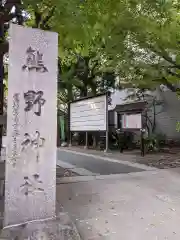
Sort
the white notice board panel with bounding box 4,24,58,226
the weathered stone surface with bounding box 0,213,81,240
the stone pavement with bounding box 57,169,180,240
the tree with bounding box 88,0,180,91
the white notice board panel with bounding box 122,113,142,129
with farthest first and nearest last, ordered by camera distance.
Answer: the white notice board panel with bounding box 122,113,142,129
the tree with bounding box 88,0,180,91
the stone pavement with bounding box 57,169,180,240
the white notice board panel with bounding box 4,24,58,226
the weathered stone surface with bounding box 0,213,81,240

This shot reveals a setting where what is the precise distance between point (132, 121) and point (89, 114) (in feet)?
9.12

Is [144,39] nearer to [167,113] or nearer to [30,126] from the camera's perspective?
[30,126]

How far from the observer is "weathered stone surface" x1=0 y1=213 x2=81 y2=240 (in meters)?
3.38

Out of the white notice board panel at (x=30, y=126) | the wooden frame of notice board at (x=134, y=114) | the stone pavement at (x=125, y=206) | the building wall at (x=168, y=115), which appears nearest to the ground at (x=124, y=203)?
the stone pavement at (x=125, y=206)

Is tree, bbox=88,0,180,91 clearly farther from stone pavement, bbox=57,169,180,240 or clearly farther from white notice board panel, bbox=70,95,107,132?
stone pavement, bbox=57,169,180,240

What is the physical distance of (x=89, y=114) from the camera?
568 inches

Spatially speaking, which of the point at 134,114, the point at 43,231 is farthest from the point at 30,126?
the point at 134,114

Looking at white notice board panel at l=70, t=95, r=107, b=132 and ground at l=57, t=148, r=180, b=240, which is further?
white notice board panel at l=70, t=95, r=107, b=132

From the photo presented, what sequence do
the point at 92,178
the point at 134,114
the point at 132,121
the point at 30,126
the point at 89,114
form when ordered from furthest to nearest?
the point at 89,114
the point at 132,121
the point at 134,114
the point at 92,178
the point at 30,126

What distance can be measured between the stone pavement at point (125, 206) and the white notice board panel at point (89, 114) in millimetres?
6230

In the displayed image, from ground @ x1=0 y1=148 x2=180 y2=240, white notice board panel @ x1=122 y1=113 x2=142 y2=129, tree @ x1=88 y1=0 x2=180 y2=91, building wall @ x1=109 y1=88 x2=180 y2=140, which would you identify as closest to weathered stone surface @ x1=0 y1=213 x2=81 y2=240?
ground @ x1=0 y1=148 x2=180 y2=240

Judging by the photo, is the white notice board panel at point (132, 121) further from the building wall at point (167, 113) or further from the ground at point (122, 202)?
the ground at point (122, 202)

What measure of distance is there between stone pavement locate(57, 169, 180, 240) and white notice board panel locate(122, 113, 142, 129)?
15.9ft

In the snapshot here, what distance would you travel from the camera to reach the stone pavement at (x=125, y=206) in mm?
3804
